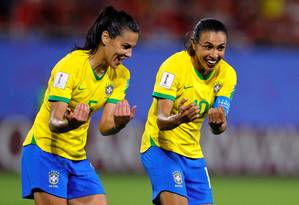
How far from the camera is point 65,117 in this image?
6.08m

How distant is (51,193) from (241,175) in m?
8.95

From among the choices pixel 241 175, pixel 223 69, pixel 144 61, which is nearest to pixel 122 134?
pixel 144 61

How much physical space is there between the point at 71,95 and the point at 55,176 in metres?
0.64

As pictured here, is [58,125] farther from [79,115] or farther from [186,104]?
[186,104]

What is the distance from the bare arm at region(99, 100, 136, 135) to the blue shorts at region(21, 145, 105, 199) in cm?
38

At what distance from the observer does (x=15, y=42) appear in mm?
14062

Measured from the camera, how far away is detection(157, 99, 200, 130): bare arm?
6.09m

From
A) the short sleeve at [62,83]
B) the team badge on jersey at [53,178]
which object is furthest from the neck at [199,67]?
the team badge on jersey at [53,178]

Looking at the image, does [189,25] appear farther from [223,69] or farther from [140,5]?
[223,69]

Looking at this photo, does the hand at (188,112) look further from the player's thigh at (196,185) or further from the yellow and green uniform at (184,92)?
the player's thigh at (196,185)

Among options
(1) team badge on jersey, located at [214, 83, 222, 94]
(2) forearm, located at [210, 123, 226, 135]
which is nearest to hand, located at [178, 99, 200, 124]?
(2) forearm, located at [210, 123, 226, 135]

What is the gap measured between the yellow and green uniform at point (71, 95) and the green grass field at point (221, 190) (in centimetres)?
422

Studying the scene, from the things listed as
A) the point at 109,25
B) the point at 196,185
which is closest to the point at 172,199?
the point at 196,185

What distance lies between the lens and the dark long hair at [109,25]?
252 inches
